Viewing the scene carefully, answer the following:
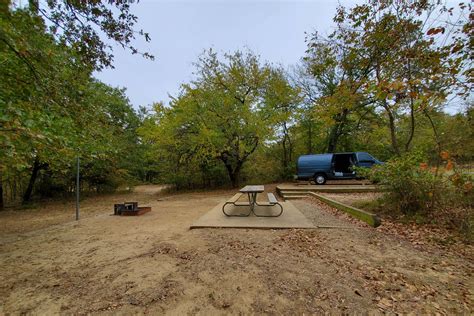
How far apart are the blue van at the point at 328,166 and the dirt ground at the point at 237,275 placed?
7674 mm

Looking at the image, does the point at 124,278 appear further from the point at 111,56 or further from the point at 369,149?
the point at 369,149

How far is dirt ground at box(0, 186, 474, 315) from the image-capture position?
2.11 metres

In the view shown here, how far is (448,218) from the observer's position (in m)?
4.12

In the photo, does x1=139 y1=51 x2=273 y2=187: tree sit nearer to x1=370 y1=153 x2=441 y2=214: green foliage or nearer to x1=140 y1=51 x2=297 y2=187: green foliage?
x1=140 y1=51 x2=297 y2=187: green foliage

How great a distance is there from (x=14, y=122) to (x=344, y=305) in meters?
3.76

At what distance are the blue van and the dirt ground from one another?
7.67 metres

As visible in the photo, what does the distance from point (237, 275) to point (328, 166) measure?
10132 millimetres

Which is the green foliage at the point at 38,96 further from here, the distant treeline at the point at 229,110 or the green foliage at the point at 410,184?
the green foliage at the point at 410,184

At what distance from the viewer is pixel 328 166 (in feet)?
37.8

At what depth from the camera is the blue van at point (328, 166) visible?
11380 millimetres

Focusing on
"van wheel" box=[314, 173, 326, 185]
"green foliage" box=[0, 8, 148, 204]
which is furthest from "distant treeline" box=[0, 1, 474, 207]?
"van wheel" box=[314, 173, 326, 185]

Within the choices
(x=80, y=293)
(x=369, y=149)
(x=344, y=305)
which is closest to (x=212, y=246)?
(x=80, y=293)

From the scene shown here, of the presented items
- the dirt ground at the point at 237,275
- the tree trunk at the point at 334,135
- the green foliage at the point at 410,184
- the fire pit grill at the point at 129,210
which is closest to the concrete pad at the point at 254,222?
the dirt ground at the point at 237,275

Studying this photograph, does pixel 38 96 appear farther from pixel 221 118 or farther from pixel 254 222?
pixel 221 118
